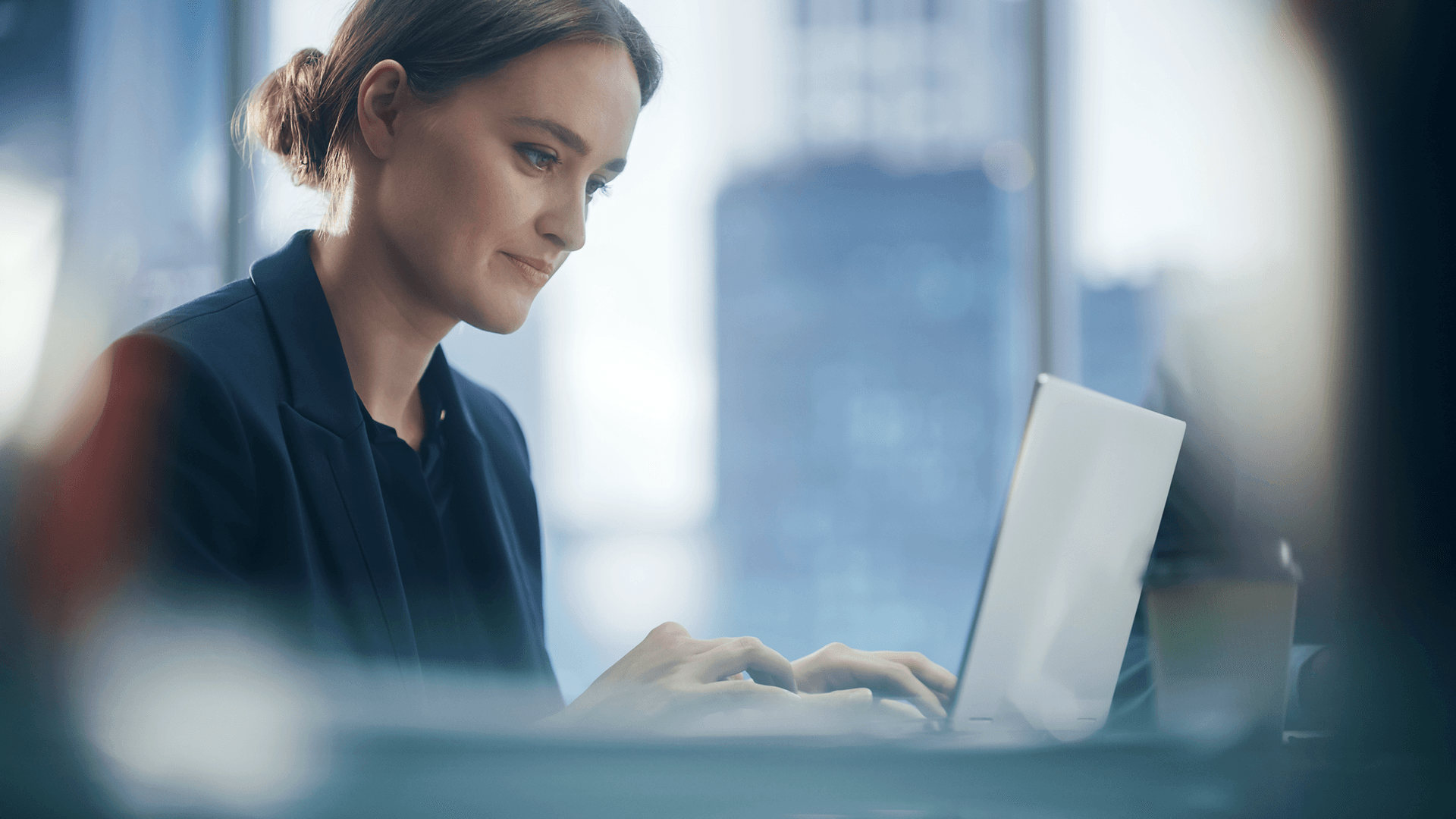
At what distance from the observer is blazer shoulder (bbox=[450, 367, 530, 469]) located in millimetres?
993

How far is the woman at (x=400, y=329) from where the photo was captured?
65 centimetres

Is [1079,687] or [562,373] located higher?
[562,373]

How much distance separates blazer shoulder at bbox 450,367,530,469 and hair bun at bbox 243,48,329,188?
268 mm

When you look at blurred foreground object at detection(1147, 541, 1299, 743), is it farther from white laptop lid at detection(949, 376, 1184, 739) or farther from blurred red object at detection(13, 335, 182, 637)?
blurred red object at detection(13, 335, 182, 637)

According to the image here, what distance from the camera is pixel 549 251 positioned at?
829 millimetres

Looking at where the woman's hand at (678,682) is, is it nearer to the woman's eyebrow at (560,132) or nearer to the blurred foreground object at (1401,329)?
the blurred foreground object at (1401,329)

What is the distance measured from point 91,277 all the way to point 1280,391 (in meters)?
2.72

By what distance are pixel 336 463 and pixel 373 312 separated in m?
0.18

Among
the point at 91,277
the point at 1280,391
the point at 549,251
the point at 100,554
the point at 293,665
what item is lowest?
the point at 293,665

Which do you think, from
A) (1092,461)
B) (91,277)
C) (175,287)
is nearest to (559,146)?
(1092,461)

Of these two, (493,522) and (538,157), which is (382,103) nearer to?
(538,157)

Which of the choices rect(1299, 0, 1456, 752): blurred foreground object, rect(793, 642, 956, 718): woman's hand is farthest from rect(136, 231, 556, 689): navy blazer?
rect(1299, 0, 1456, 752): blurred foreground object

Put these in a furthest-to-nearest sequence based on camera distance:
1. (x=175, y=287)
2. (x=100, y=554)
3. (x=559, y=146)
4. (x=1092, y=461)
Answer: (x=175, y=287), (x=559, y=146), (x=100, y=554), (x=1092, y=461)

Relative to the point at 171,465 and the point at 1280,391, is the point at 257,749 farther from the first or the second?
the point at 1280,391
